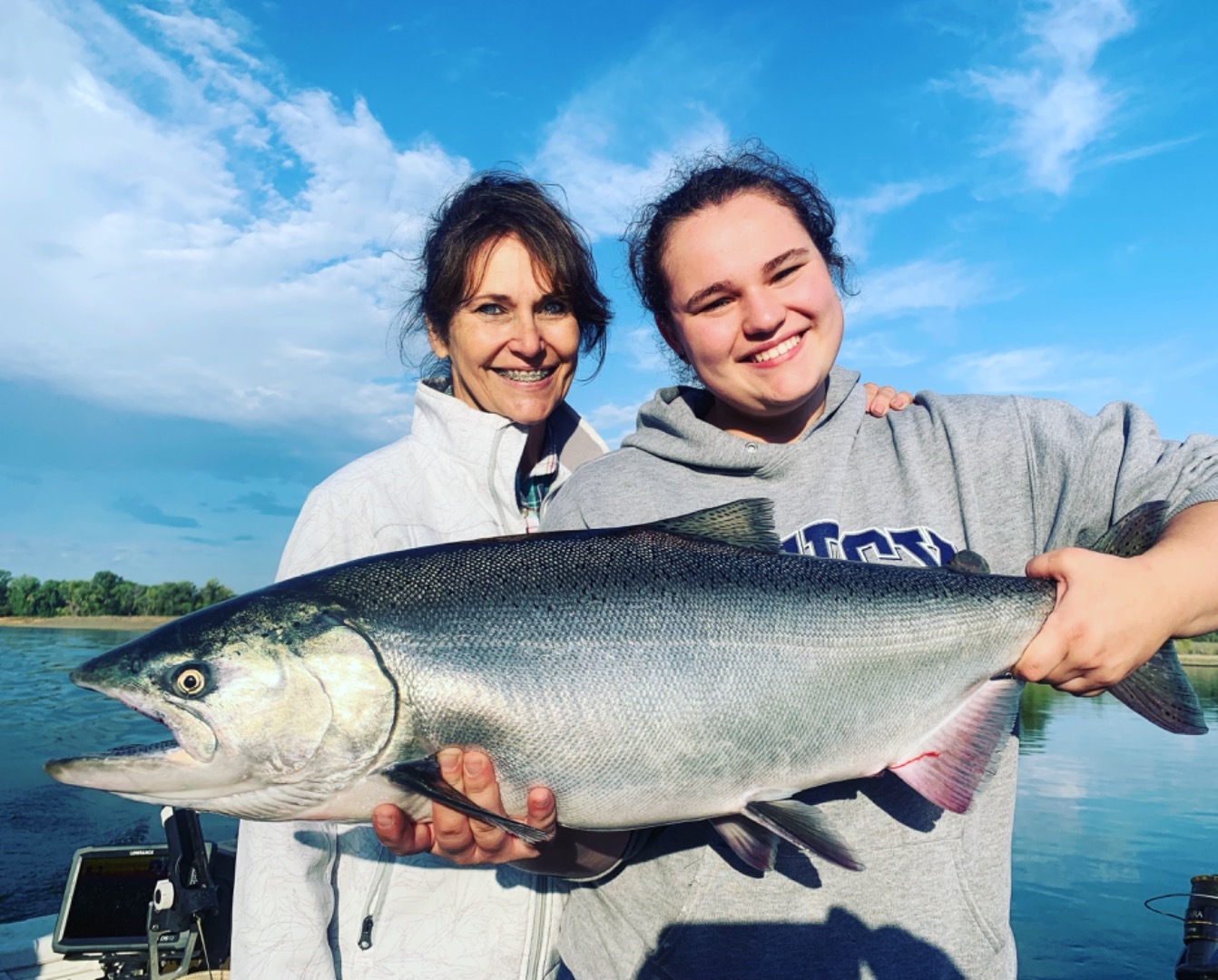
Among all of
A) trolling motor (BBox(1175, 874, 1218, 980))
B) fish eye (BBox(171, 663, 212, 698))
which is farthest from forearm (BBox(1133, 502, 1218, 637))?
fish eye (BBox(171, 663, 212, 698))

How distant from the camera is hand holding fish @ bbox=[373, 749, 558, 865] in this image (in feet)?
7.67

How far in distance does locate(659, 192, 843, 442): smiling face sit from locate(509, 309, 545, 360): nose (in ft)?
2.92

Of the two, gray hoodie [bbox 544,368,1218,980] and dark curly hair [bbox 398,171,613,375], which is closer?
gray hoodie [bbox 544,368,1218,980]

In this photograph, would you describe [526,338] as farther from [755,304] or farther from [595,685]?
[595,685]

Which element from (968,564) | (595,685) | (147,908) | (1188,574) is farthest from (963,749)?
(147,908)

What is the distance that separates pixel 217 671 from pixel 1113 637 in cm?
255

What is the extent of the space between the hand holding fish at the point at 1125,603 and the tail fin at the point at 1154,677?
0.20ft

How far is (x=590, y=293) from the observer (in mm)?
4066

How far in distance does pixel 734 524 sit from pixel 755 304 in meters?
0.80

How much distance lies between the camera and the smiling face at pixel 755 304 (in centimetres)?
296

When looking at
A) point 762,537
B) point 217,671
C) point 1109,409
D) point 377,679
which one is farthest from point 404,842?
point 1109,409

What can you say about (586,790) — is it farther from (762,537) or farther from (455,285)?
(455,285)

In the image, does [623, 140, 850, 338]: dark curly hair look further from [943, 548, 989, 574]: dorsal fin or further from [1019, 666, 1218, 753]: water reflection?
[1019, 666, 1218, 753]: water reflection

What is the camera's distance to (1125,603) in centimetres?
232
